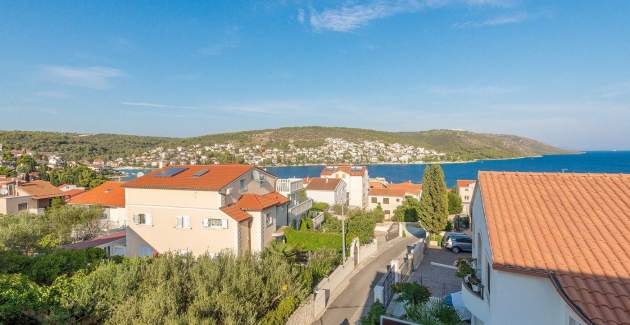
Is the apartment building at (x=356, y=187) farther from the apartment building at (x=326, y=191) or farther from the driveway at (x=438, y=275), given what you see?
the driveway at (x=438, y=275)

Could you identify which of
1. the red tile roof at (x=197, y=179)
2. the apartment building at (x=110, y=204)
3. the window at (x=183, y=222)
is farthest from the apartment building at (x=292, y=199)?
the apartment building at (x=110, y=204)

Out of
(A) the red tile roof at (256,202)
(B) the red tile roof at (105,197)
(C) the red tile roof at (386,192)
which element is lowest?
(C) the red tile roof at (386,192)

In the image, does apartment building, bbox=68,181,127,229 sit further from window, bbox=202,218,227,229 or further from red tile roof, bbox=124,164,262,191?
window, bbox=202,218,227,229

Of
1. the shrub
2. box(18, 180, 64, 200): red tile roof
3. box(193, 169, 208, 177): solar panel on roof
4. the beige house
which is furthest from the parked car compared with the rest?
box(18, 180, 64, 200): red tile roof

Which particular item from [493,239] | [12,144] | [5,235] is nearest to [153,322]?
[493,239]

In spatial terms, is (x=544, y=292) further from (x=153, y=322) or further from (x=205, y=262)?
(x=205, y=262)

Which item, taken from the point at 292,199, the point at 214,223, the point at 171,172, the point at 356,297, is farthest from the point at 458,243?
the point at 171,172
